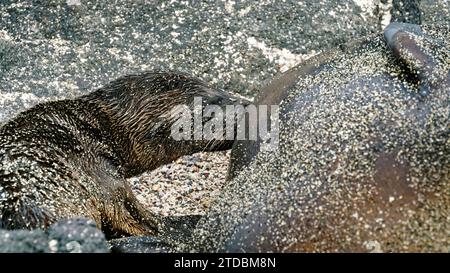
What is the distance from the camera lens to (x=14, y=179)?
1984 mm

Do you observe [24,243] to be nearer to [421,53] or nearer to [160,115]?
[421,53]

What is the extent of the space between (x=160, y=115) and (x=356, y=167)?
41.4 inches

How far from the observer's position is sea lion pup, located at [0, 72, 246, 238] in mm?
1986

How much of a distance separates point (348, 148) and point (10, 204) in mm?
838

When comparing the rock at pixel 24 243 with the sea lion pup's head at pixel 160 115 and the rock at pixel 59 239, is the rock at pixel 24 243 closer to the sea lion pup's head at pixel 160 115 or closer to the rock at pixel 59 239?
the rock at pixel 59 239

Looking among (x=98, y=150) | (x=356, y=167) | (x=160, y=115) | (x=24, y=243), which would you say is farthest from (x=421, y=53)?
(x=24, y=243)

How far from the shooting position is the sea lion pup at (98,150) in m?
1.99

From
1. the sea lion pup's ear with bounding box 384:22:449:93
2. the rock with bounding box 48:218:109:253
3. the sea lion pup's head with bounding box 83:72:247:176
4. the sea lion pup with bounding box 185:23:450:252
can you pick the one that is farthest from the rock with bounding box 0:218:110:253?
the sea lion pup's head with bounding box 83:72:247:176

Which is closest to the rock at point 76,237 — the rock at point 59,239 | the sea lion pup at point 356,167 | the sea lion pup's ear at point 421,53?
the rock at point 59,239

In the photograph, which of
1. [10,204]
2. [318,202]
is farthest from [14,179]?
[318,202]

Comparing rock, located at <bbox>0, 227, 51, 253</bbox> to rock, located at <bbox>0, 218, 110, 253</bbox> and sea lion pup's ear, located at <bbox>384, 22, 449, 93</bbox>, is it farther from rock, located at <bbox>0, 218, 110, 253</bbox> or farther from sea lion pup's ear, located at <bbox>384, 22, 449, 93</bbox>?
sea lion pup's ear, located at <bbox>384, 22, 449, 93</bbox>

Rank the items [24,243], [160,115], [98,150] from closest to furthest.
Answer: [24,243] → [98,150] → [160,115]

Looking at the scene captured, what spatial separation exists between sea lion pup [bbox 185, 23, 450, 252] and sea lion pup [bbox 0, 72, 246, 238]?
0.39 metres

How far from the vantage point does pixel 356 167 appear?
1788 millimetres
